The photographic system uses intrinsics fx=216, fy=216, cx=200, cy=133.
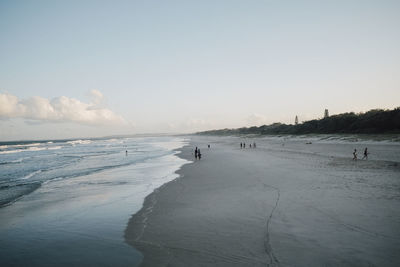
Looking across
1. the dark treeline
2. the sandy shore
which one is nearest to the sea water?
the sandy shore

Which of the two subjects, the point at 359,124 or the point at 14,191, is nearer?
the point at 14,191

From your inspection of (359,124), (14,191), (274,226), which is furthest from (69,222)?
(359,124)

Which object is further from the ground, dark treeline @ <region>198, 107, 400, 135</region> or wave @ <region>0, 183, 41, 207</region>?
dark treeline @ <region>198, 107, 400, 135</region>

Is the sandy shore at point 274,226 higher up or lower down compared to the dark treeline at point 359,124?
lower down

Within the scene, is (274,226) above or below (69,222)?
above

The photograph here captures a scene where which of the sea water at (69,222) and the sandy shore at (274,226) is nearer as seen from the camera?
the sandy shore at (274,226)

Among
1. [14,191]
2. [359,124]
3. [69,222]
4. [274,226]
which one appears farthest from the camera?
[359,124]

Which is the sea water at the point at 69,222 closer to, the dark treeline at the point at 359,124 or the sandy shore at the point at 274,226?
the sandy shore at the point at 274,226

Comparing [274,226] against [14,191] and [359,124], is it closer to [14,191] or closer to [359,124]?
[14,191]

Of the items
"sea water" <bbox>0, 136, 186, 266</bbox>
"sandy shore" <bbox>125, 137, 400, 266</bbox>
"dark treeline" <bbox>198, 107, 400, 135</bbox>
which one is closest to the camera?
"sandy shore" <bbox>125, 137, 400, 266</bbox>

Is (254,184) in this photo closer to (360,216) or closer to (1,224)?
(360,216)

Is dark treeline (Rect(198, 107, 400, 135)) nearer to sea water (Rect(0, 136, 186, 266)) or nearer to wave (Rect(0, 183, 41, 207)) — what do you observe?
sea water (Rect(0, 136, 186, 266))

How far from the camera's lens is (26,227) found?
26.6ft

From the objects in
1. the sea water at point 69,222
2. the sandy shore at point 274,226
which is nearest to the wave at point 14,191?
the sea water at point 69,222
